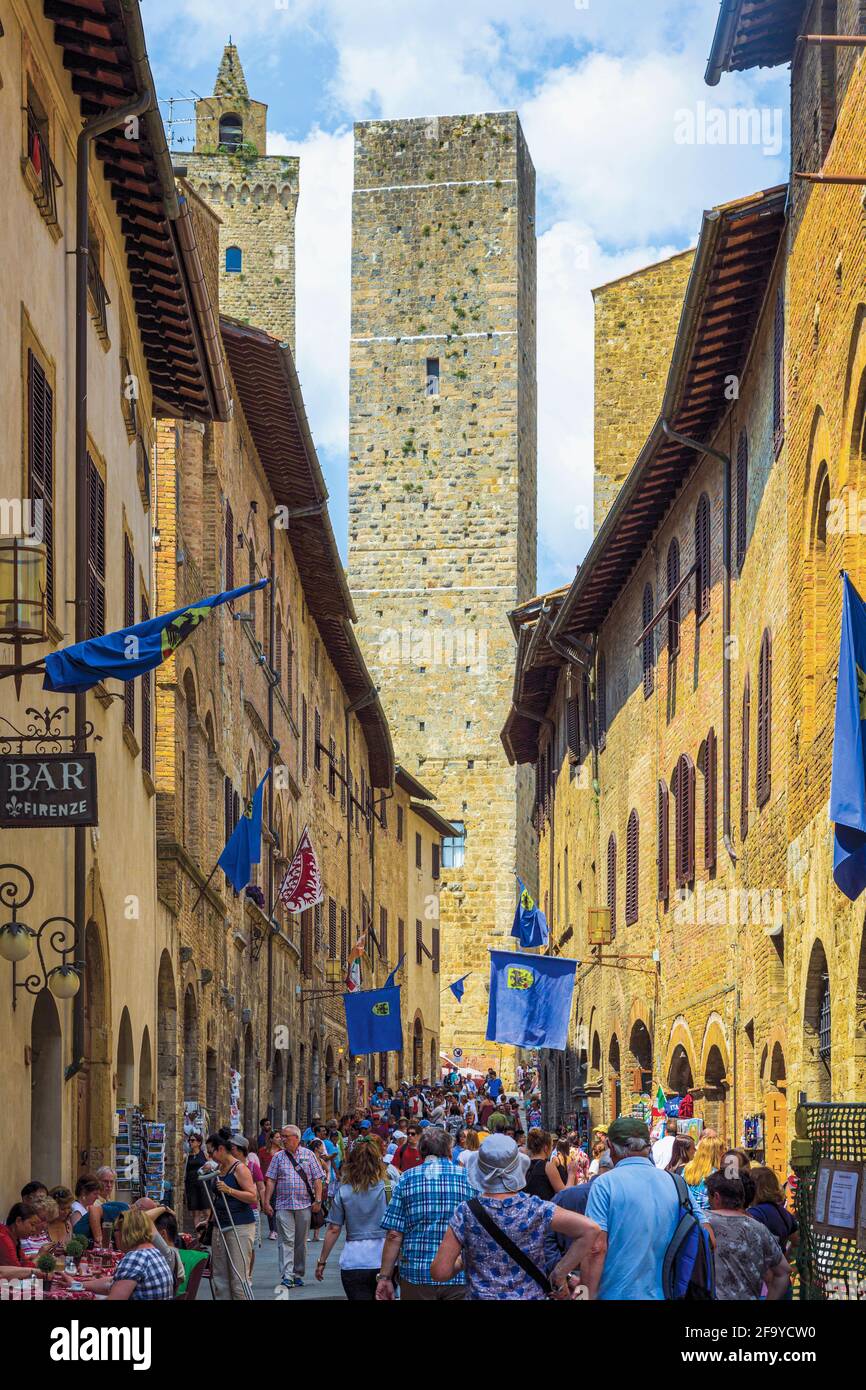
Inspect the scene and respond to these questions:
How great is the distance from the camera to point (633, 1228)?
851 centimetres

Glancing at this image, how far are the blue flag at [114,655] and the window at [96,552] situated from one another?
353 cm

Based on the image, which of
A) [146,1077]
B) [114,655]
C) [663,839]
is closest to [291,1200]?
[146,1077]

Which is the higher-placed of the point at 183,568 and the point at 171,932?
the point at 183,568

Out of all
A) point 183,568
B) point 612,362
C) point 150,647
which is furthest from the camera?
point 612,362

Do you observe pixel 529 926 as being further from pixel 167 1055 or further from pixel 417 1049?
pixel 417 1049

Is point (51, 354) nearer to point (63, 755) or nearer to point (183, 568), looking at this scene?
point (63, 755)

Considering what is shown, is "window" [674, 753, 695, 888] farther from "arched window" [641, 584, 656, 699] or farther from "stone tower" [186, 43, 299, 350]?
"stone tower" [186, 43, 299, 350]

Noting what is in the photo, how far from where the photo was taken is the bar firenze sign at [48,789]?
1175 cm

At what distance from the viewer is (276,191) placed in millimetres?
69125

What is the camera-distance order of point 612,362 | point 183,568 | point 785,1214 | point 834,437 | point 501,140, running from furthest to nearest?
point 501,140
point 612,362
point 183,568
point 834,437
point 785,1214

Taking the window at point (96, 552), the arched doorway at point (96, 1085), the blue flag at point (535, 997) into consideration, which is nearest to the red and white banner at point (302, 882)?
the blue flag at point (535, 997)

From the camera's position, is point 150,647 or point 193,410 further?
point 193,410

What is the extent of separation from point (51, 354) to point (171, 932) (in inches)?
358
